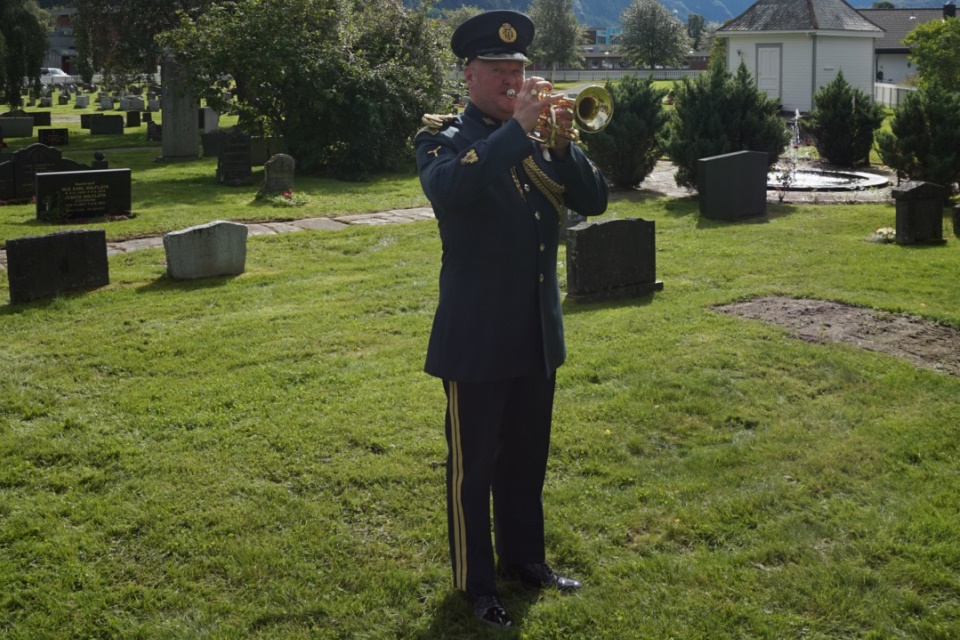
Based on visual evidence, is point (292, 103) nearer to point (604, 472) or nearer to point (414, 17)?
point (414, 17)

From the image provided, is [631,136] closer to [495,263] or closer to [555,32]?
[495,263]

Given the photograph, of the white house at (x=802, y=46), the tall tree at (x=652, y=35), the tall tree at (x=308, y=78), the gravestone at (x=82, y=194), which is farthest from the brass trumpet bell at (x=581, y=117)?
the tall tree at (x=652, y=35)

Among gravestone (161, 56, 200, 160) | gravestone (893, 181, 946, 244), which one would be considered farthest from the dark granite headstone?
gravestone (893, 181, 946, 244)

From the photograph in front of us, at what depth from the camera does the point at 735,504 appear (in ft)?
17.0

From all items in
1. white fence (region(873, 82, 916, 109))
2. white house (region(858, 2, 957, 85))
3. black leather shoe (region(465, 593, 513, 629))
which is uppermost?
white house (region(858, 2, 957, 85))

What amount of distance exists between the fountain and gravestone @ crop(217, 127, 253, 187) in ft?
33.7

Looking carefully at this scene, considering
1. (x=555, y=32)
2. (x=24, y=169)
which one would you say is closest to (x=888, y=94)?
(x=24, y=169)

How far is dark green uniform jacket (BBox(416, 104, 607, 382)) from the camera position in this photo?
159 inches

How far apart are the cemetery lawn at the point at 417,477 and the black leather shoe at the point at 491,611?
0.05m

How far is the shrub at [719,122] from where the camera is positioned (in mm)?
17172

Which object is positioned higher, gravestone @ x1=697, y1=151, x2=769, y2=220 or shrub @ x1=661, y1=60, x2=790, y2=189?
shrub @ x1=661, y1=60, x2=790, y2=189

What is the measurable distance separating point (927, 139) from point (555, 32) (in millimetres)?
72873

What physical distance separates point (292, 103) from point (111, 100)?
32.9 meters

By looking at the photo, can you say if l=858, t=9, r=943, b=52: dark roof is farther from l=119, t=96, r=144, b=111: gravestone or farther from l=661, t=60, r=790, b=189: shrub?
l=661, t=60, r=790, b=189: shrub
